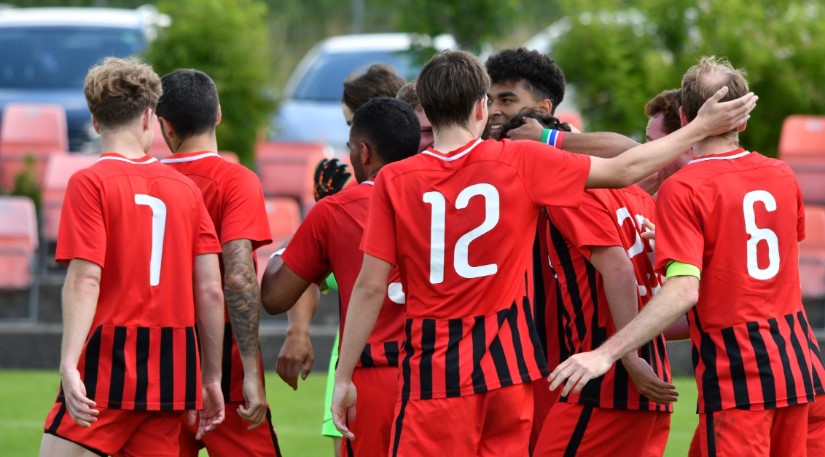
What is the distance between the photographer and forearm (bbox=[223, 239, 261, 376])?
504 centimetres

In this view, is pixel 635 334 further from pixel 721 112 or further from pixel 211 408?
pixel 211 408

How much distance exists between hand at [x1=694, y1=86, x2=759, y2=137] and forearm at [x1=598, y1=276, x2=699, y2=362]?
1.79ft

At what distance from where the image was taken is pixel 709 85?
4.48m

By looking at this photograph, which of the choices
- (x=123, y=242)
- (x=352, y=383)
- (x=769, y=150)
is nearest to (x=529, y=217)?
(x=352, y=383)

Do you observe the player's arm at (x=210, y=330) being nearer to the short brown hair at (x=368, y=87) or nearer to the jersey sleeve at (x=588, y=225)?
the jersey sleeve at (x=588, y=225)

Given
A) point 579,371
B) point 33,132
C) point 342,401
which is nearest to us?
point 579,371

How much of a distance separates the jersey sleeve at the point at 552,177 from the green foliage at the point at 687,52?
890 centimetres

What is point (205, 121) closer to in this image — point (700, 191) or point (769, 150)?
point (700, 191)

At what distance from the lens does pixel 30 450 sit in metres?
8.01

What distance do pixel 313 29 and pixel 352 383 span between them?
1921 cm

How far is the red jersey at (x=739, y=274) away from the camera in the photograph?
439cm

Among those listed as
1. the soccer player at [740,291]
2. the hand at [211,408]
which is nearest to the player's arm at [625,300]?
the soccer player at [740,291]

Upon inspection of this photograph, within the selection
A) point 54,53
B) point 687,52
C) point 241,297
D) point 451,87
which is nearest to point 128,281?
point 241,297

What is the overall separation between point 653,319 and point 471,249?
63cm
